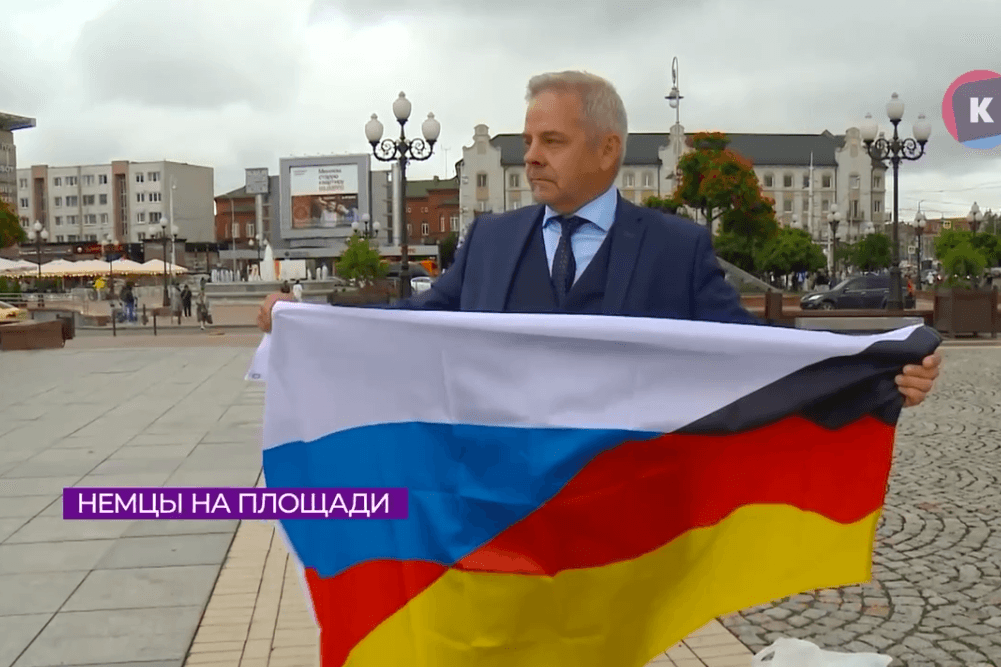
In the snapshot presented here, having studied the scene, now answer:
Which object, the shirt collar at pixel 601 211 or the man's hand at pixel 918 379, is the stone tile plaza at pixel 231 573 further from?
the shirt collar at pixel 601 211

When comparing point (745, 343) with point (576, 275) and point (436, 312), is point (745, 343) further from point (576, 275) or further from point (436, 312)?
point (436, 312)

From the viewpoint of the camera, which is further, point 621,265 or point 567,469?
point 621,265

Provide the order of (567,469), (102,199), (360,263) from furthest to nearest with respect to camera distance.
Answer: (102,199) < (360,263) < (567,469)

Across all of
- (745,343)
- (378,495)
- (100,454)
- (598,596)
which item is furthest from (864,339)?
(100,454)

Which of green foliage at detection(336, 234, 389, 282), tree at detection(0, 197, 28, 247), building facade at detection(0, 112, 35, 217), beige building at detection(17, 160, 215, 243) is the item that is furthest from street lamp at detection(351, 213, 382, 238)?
beige building at detection(17, 160, 215, 243)

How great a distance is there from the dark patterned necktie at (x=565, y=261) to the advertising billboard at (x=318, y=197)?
4738 inches

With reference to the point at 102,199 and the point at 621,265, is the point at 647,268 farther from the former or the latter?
the point at 102,199

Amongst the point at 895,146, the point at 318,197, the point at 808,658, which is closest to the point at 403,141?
the point at 895,146

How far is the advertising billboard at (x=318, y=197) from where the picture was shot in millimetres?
121812

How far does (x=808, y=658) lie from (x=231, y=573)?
3250mm

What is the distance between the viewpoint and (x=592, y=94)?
2660 mm

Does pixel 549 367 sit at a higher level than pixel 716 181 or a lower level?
lower

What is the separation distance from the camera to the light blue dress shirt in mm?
2730

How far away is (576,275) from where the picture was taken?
9.01 feet
